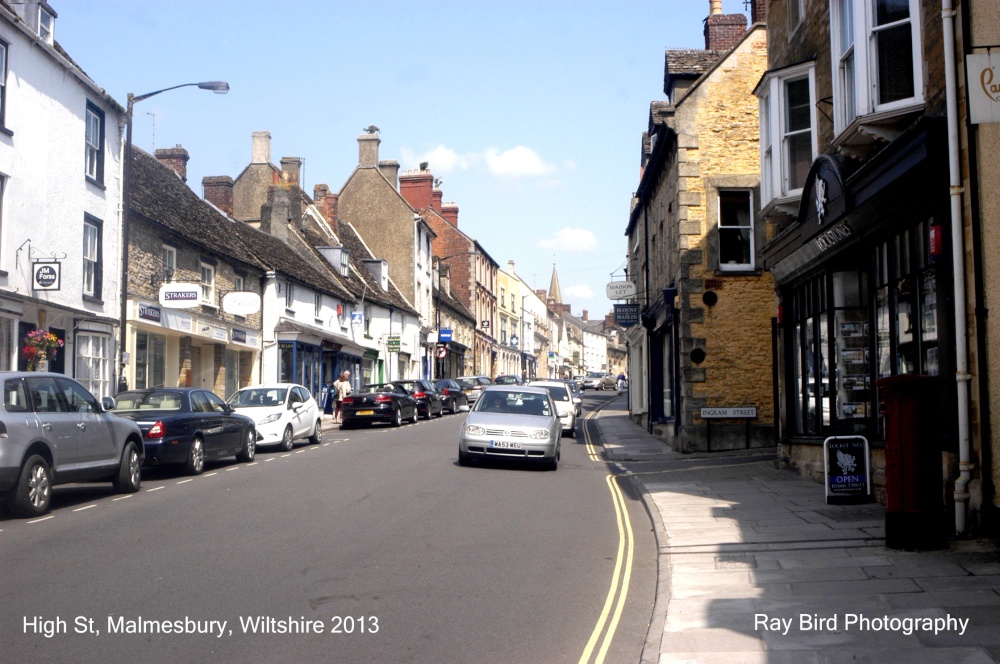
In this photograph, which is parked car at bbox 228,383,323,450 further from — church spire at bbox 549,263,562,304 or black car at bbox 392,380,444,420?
church spire at bbox 549,263,562,304

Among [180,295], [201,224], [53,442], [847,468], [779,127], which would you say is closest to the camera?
[847,468]

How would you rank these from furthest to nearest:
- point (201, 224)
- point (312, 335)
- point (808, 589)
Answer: point (312, 335)
point (201, 224)
point (808, 589)

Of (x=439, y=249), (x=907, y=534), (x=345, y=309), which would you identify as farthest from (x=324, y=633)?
(x=439, y=249)

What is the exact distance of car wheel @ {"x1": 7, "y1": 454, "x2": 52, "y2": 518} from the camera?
1045 centimetres

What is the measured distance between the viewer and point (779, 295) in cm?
1645

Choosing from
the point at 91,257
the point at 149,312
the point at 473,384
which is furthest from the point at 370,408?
the point at 473,384

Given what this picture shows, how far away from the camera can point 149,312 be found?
80.2 feet

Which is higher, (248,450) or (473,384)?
(473,384)

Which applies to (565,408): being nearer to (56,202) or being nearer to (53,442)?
(56,202)

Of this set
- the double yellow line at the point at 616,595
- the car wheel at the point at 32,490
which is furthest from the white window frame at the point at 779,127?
the car wheel at the point at 32,490

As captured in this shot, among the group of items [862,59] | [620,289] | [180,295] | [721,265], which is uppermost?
[862,59]

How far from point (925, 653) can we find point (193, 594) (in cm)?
492

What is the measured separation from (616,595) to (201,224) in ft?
83.2

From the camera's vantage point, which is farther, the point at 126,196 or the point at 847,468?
the point at 126,196
